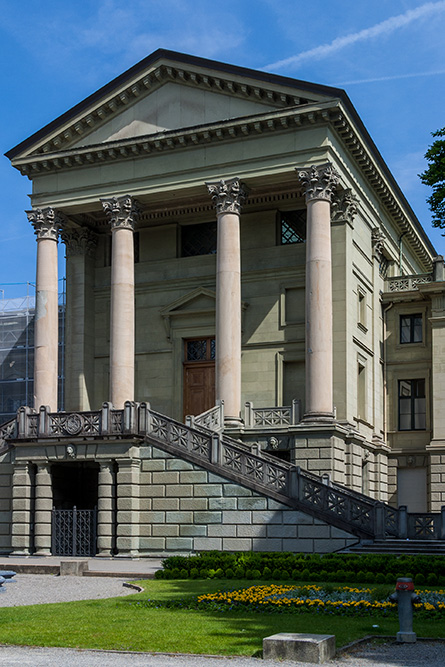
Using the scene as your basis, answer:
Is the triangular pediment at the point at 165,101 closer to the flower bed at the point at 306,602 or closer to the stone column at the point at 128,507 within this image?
the stone column at the point at 128,507

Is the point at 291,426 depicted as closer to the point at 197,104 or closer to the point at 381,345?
the point at 381,345

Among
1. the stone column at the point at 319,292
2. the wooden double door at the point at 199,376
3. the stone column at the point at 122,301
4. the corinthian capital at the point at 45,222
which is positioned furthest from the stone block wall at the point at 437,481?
the corinthian capital at the point at 45,222

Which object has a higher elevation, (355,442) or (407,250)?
(407,250)

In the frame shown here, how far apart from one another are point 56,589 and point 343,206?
24.8 meters

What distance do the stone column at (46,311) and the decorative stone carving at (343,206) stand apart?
13641mm

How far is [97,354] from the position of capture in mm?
49906

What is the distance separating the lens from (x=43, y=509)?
1458 inches

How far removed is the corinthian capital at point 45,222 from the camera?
1833 inches

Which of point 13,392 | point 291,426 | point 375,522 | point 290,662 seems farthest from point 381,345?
point 290,662

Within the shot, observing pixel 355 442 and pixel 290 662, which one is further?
pixel 355 442

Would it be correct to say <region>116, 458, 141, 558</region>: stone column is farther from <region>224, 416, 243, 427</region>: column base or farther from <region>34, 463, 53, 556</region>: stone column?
<region>224, 416, 243, 427</region>: column base

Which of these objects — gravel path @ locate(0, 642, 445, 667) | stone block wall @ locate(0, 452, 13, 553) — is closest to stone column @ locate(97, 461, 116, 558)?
stone block wall @ locate(0, 452, 13, 553)

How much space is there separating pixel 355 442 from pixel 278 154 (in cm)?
1317

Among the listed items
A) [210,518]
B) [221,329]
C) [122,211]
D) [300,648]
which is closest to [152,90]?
[122,211]
